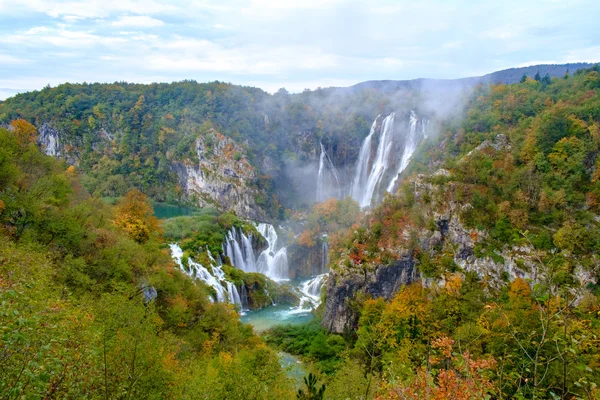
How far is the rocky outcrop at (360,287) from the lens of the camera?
30.3 metres

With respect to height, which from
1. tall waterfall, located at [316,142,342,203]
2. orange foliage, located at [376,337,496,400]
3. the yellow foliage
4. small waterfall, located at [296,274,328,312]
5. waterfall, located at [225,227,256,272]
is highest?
orange foliage, located at [376,337,496,400]

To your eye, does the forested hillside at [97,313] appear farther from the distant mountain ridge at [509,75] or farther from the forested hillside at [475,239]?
the distant mountain ridge at [509,75]

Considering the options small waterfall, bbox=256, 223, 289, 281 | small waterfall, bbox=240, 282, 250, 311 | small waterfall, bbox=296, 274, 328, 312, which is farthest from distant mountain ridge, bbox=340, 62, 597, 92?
small waterfall, bbox=240, 282, 250, 311

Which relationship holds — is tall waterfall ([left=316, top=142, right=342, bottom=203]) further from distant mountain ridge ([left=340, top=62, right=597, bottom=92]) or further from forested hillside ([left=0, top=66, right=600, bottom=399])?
distant mountain ridge ([left=340, top=62, right=597, bottom=92])

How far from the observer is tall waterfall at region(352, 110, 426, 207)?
186 feet

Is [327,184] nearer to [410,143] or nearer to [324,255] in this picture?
[410,143]

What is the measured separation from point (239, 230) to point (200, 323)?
88.3 ft

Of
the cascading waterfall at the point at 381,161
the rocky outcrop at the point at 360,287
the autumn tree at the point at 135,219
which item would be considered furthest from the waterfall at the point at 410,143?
the autumn tree at the point at 135,219

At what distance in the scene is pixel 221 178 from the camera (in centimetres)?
7925

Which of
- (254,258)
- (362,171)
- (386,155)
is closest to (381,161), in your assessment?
(386,155)

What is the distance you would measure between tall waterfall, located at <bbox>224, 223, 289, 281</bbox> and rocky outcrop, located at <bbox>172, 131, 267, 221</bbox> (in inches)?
1056

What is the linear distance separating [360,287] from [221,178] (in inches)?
2139

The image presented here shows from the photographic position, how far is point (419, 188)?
32.9m

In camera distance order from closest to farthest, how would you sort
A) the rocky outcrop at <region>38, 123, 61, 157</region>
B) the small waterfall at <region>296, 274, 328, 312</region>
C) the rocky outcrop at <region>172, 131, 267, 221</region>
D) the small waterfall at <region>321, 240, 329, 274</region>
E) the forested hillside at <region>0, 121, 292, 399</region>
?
1. the forested hillside at <region>0, 121, 292, 399</region>
2. the small waterfall at <region>296, 274, 328, 312</region>
3. the small waterfall at <region>321, 240, 329, 274</region>
4. the rocky outcrop at <region>172, 131, 267, 221</region>
5. the rocky outcrop at <region>38, 123, 61, 157</region>
